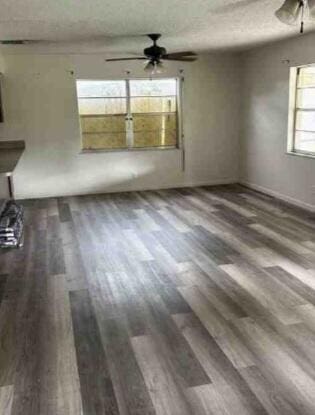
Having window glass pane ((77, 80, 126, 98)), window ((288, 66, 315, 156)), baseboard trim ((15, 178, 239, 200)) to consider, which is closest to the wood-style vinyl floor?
window ((288, 66, 315, 156))

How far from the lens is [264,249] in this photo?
13.6 feet

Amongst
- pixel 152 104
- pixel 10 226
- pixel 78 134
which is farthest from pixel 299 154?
pixel 10 226

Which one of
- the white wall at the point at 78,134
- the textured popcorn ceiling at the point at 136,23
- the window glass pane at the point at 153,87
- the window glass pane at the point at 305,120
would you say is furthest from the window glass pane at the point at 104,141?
the window glass pane at the point at 305,120

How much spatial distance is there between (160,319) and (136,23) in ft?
10.0

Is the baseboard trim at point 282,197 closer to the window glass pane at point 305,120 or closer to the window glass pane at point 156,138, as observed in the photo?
the window glass pane at point 305,120

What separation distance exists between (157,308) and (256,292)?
809 millimetres

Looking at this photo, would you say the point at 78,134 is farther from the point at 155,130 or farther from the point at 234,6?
the point at 234,6

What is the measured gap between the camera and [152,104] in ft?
23.6

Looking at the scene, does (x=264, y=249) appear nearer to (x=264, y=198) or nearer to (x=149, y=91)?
(x=264, y=198)

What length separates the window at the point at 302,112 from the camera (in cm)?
568

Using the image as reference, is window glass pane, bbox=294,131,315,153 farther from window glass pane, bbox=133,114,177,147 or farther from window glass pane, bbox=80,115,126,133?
window glass pane, bbox=80,115,126,133

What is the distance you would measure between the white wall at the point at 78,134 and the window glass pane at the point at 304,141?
1.79m

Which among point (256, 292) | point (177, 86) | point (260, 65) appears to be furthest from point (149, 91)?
point (256, 292)

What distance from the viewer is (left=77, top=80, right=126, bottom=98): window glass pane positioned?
22.6ft
